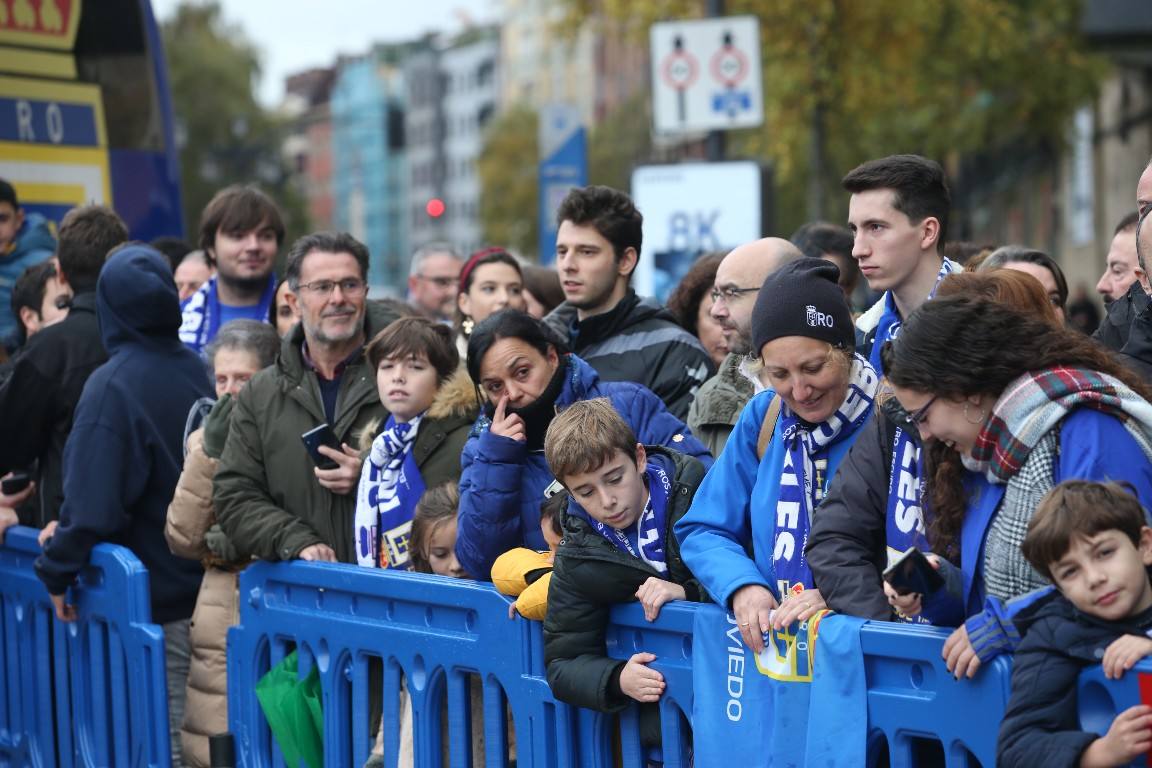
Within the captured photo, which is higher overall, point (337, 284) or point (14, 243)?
point (14, 243)

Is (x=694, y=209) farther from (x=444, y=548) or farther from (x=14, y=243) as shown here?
(x=444, y=548)

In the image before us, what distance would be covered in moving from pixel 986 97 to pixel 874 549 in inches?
1030

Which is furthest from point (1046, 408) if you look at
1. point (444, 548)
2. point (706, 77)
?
point (706, 77)

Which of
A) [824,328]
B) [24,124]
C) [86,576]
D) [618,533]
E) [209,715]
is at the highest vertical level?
[24,124]

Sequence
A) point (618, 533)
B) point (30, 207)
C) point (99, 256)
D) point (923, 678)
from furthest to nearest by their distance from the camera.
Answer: point (30, 207)
point (99, 256)
point (618, 533)
point (923, 678)

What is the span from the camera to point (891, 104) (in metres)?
24.1

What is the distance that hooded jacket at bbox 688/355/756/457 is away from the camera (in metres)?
5.66

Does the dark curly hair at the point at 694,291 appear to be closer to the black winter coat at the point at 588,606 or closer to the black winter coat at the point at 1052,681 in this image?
the black winter coat at the point at 588,606

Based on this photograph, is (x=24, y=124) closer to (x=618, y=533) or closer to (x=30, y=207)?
(x=30, y=207)

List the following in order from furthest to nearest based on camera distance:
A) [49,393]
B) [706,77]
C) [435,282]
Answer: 1. [706,77]
2. [435,282]
3. [49,393]

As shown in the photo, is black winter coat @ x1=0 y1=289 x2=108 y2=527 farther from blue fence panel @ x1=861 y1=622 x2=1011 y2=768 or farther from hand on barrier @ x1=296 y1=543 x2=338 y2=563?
blue fence panel @ x1=861 y1=622 x2=1011 y2=768

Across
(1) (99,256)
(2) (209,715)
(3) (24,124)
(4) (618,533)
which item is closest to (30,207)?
(3) (24,124)

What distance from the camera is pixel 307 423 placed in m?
6.31

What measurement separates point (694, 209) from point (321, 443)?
18.0ft
